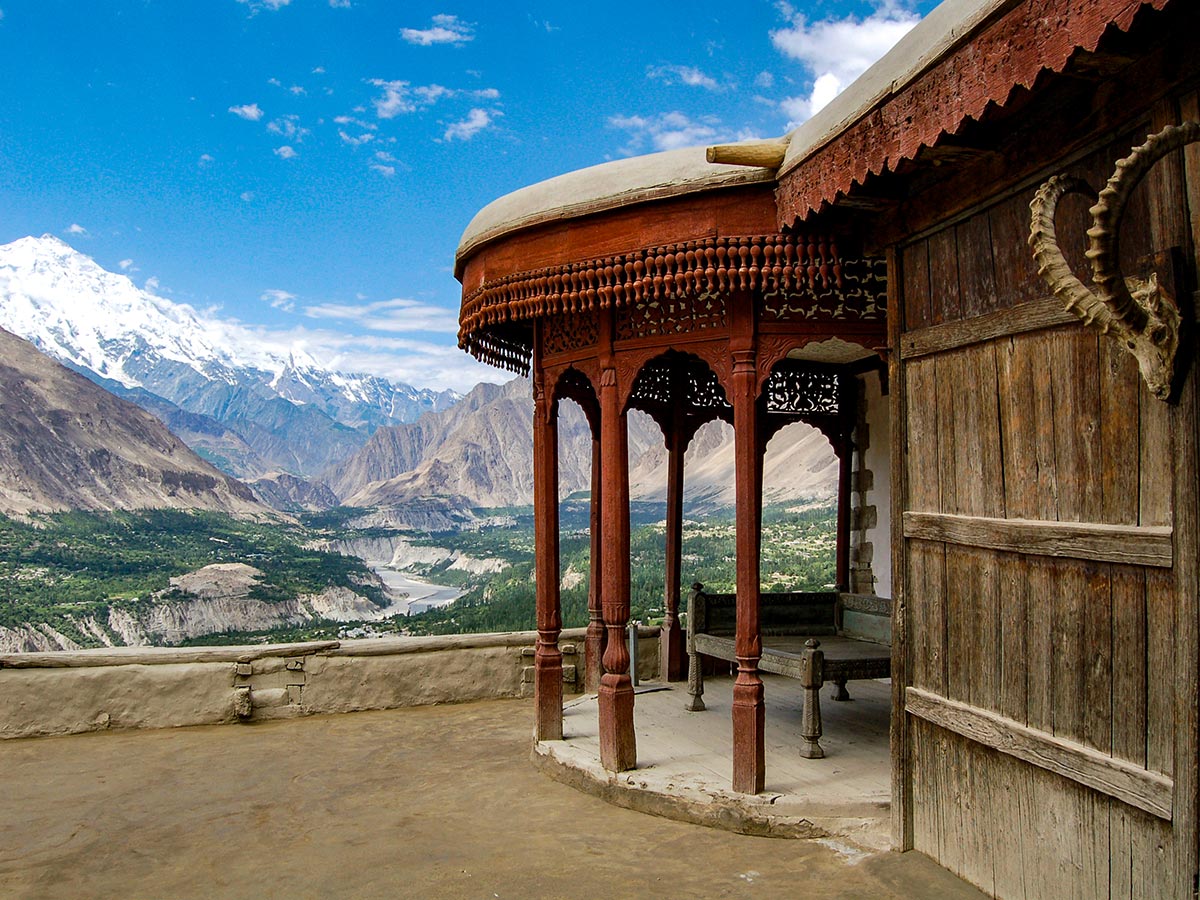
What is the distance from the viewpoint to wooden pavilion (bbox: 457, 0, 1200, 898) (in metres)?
2.80

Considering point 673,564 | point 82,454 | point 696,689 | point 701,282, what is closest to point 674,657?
point 673,564

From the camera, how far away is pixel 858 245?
4.97 metres

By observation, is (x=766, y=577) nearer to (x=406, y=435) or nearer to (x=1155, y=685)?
(x=1155, y=685)

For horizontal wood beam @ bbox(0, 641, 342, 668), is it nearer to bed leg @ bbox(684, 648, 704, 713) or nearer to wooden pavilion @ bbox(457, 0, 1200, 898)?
bed leg @ bbox(684, 648, 704, 713)

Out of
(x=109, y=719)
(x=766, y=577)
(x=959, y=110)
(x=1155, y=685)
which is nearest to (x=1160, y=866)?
(x=1155, y=685)

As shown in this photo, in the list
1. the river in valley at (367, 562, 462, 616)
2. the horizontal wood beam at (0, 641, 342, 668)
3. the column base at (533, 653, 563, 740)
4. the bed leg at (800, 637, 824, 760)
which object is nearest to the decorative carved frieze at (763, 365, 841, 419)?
the bed leg at (800, 637, 824, 760)

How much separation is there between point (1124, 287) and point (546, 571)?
178 inches

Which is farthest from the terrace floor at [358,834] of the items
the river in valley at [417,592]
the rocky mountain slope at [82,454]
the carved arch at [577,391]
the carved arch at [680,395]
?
the rocky mountain slope at [82,454]

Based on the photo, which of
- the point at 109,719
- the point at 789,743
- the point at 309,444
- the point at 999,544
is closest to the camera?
the point at 999,544

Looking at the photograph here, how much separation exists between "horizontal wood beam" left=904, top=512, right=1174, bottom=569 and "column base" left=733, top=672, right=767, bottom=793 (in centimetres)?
134

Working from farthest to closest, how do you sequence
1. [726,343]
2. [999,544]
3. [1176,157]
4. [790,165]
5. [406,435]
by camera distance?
[406,435]
[726,343]
[790,165]
[999,544]
[1176,157]

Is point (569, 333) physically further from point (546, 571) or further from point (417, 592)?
point (417, 592)

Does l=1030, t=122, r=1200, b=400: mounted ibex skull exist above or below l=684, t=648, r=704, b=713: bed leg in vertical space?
above

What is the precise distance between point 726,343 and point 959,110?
2.11 m
